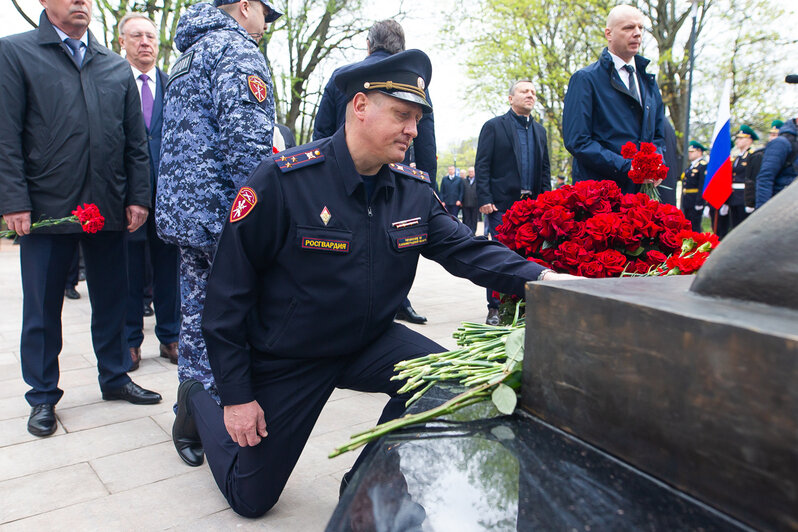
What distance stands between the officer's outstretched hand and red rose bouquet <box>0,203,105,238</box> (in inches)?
64.2

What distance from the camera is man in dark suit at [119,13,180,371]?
444cm

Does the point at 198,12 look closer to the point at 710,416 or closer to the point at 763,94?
the point at 710,416

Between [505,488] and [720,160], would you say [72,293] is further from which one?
[720,160]

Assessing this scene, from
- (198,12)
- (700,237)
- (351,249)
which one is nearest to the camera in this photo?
(351,249)

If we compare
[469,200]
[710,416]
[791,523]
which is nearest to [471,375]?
[710,416]

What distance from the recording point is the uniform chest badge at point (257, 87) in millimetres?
2875

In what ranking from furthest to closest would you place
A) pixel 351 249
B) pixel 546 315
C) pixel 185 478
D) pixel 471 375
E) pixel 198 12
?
1. pixel 198 12
2. pixel 185 478
3. pixel 351 249
4. pixel 471 375
5. pixel 546 315

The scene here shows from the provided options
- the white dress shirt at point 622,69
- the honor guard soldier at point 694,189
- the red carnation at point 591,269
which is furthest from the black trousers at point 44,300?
the honor guard soldier at point 694,189

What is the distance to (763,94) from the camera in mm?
19938

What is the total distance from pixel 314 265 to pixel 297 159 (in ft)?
1.25

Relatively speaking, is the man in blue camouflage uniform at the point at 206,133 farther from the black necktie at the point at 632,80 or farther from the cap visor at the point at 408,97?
the black necktie at the point at 632,80

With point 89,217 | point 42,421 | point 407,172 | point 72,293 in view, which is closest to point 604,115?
point 407,172

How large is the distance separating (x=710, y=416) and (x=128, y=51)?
493 centimetres

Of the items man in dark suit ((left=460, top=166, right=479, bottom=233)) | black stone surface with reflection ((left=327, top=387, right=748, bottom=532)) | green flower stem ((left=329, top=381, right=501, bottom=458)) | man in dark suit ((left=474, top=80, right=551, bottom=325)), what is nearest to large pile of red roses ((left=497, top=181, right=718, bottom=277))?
green flower stem ((left=329, top=381, right=501, bottom=458))
